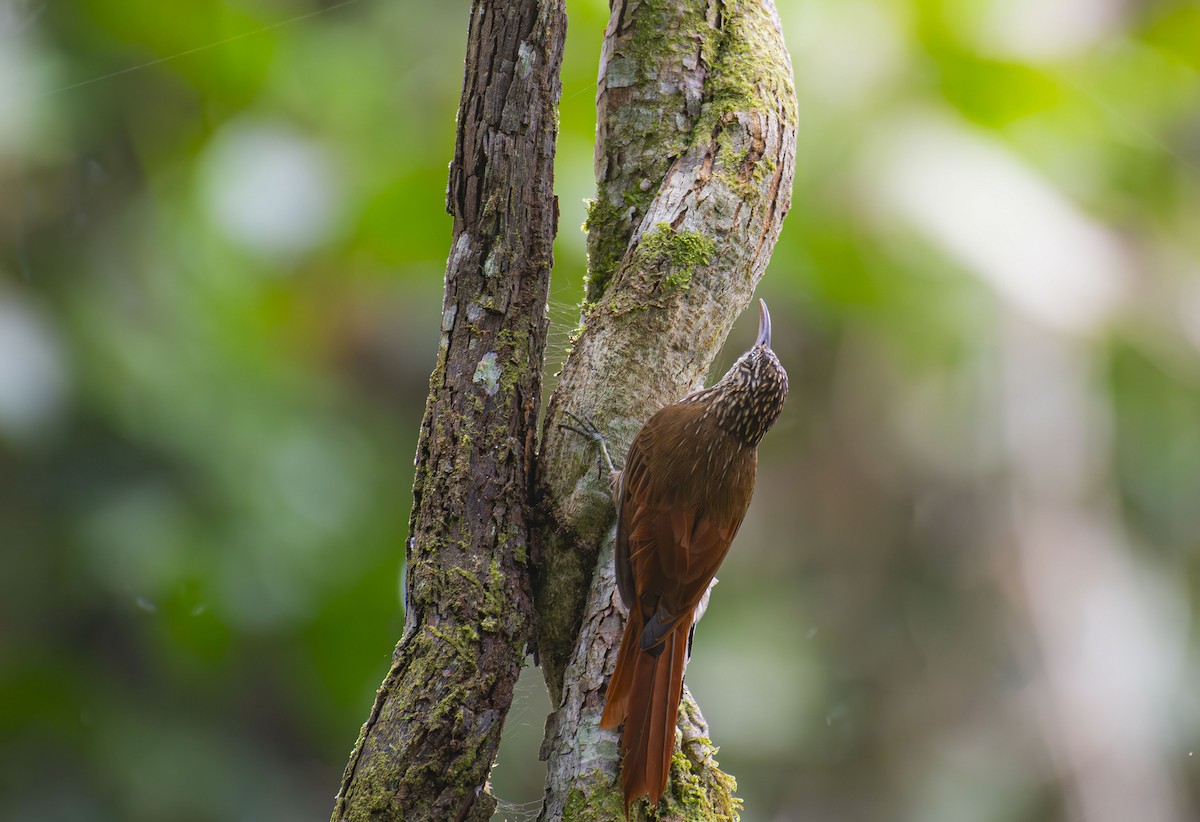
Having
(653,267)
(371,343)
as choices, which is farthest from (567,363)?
(371,343)

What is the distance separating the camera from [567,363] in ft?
8.27

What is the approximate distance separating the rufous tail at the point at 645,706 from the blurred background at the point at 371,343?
1.93 meters

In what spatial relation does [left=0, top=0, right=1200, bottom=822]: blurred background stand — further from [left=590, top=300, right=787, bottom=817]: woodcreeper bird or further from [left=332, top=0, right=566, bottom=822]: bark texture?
[left=332, top=0, right=566, bottom=822]: bark texture

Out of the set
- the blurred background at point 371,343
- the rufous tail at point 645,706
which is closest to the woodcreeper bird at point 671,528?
the rufous tail at point 645,706

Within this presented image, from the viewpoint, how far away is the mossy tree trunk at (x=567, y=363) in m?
2.03

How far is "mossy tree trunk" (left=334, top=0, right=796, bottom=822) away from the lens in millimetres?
2025

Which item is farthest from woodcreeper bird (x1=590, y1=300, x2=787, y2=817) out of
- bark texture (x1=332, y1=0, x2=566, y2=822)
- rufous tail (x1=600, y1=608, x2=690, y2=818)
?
bark texture (x1=332, y1=0, x2=566, y2=822)

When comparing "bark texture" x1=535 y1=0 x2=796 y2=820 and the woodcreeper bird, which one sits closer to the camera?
the woodcreeper bird

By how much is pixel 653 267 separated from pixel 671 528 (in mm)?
594

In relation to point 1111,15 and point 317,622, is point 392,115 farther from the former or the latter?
point 1111,15

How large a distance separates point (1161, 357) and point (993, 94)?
139 cm

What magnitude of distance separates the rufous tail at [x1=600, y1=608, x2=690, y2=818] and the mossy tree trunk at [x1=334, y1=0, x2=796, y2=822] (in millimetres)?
Result: 58

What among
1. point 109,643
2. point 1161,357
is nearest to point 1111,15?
point 1161,357

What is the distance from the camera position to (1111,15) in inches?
201
